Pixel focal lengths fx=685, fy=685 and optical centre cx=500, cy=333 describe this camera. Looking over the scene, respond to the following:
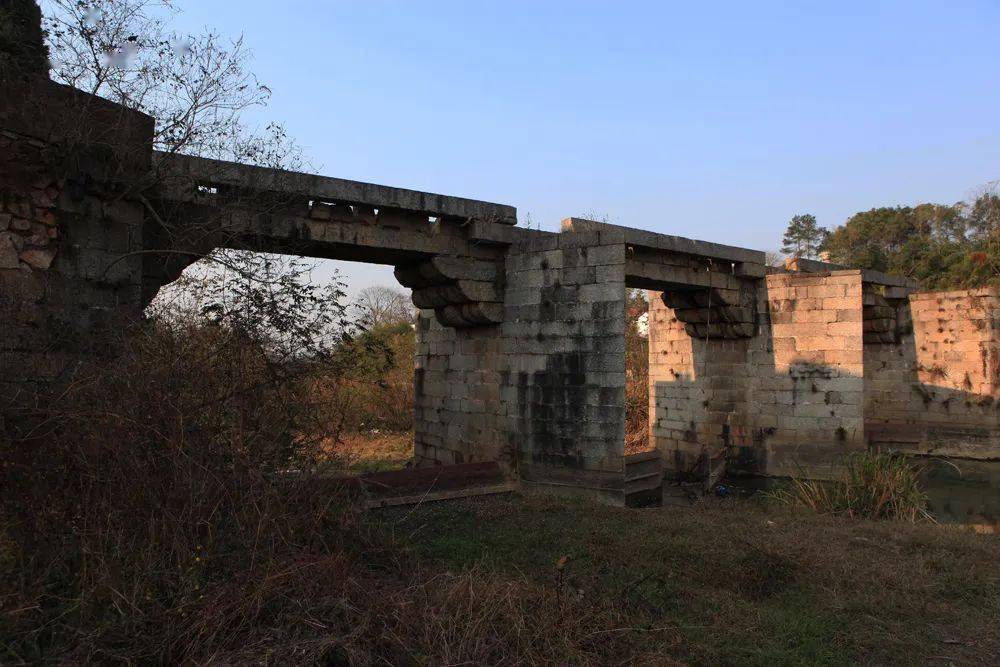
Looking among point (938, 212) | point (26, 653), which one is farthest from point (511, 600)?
point (938, 212)

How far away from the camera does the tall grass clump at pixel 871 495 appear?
8.45m

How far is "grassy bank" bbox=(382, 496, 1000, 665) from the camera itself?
4.16 m

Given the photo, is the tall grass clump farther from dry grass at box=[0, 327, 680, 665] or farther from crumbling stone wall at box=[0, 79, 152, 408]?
crumbling stone wall at box=[0, 79, 152, 408]

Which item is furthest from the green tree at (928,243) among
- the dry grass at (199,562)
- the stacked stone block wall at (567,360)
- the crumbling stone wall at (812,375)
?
the dry grass at (199,562)

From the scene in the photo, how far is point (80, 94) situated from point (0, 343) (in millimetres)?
2101

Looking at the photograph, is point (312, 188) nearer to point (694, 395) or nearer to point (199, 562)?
point (199, 562)

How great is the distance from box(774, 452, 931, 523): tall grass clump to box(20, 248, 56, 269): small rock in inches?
341

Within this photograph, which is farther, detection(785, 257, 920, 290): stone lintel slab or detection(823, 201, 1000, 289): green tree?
detection(823, 201, 1000, 289): green tree

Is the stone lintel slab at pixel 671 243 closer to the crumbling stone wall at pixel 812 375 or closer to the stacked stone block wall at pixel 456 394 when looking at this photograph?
the crumbling stone wall at pixel 812 375

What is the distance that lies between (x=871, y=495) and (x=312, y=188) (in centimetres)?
764

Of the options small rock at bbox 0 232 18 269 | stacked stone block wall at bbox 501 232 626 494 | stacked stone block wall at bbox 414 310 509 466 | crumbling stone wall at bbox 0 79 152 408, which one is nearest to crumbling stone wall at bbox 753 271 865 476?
stacked stone block wall at bbox 501 232 626 494

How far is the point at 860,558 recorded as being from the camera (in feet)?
19.7

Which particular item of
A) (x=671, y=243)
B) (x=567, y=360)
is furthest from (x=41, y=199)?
(x=671, y=243)

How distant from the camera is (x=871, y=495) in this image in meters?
8.57
